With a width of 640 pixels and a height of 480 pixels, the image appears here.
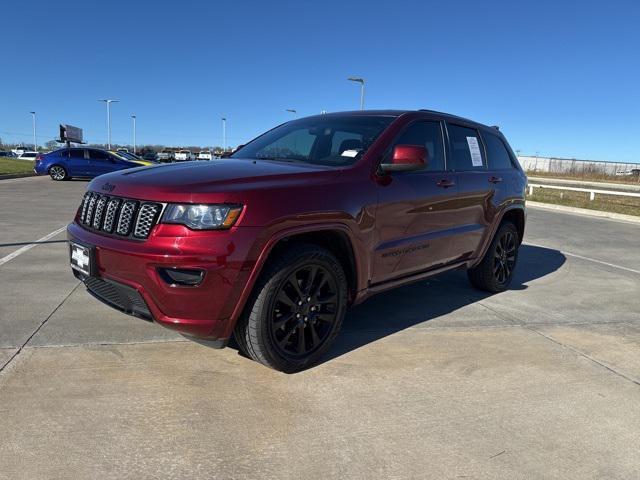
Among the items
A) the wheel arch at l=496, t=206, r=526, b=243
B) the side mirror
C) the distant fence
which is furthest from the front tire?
the distant fence

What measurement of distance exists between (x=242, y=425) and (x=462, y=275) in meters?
4.50

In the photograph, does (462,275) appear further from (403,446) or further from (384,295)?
(403,446)

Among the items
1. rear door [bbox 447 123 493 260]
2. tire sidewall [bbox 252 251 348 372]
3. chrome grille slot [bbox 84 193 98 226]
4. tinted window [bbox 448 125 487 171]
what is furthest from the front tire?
tinted window [bbox 448 125 487 171]

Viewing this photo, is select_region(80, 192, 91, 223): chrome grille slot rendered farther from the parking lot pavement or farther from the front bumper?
the parking lot pavement

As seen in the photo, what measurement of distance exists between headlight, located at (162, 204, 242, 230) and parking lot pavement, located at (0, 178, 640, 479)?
1.05 meters

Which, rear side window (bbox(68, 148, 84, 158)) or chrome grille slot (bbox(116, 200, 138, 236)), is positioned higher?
rear side window (bbox(68, 148, 84, 158))

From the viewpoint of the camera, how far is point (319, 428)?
273cm

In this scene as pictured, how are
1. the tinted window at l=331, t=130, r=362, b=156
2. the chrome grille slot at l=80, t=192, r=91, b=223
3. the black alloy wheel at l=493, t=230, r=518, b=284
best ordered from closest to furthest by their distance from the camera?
1. the chrome grille slot at l=80, t=192, r=91, b=223
2. the tinted window at l=331, t=130, r=362, b=156
3. the black alloy wheel at l=493, t=230, r=518, b=284

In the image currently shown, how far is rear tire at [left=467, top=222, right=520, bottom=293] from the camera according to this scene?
5402mm

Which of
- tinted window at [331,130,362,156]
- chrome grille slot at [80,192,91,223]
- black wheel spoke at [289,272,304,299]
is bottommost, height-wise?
black wheel spoke at [289,272,304,299]

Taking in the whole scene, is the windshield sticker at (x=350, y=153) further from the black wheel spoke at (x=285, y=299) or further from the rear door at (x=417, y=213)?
the black wheel spoke at (x=285, y=299)

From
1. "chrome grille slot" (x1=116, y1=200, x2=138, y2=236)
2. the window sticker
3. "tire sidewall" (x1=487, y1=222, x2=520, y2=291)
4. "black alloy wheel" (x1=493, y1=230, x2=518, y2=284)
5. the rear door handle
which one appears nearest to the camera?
"chrome grille slot" (x1=116, y1=200, x2=138, y2=236)

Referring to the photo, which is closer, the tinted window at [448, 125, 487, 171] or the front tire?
the front tire

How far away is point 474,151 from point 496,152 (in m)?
0.61
